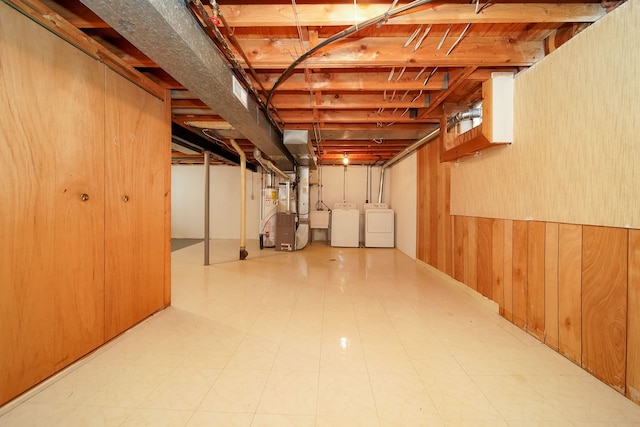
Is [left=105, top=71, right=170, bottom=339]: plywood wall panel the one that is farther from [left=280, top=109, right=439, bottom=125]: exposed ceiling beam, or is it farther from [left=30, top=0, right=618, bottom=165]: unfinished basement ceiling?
[left=280, top=109, right=439, bottom=125]: exposed ceiling beam

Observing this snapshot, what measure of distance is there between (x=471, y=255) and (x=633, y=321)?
126 cm

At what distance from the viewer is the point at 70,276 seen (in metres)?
1.25

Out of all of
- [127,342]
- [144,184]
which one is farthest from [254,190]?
[127,342]

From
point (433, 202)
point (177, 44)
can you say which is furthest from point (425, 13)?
point (433, 202)

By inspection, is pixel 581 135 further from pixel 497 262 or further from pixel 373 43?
pixel 373 43

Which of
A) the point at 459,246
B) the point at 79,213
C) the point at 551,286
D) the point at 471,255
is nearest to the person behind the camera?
the point at 79,213

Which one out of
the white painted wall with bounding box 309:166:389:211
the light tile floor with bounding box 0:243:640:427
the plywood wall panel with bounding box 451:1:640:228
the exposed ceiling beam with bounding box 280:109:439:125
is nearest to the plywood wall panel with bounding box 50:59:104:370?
the light tile floor with bounding box 0:243:640:427

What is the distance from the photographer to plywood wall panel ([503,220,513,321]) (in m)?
1.81

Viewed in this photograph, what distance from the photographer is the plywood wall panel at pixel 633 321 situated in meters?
1.06

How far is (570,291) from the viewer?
1364 millimetres

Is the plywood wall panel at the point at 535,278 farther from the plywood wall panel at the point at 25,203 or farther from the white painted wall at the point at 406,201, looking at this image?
the plywood wall panel at the point at 25,203

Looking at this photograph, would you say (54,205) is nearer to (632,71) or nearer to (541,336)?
(632,71)

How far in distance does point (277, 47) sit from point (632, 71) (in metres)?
1.99

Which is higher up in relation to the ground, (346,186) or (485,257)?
(346,186)
